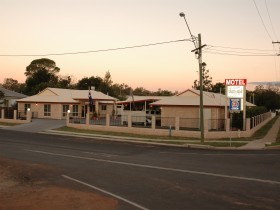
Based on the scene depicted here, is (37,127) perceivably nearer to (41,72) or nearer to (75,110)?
(75,110)

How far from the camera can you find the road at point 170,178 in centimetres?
1026

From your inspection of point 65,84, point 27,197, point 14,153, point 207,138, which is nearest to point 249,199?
point 27,197

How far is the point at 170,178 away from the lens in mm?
A: 13688

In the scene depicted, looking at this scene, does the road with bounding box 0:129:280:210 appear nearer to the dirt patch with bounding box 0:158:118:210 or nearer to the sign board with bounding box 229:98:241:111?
the dirt patch with bounding box 0:158:118:210

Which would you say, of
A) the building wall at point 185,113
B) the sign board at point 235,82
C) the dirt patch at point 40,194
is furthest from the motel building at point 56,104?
the dirt patch at point 40,194

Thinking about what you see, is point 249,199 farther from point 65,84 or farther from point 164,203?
point 65,84

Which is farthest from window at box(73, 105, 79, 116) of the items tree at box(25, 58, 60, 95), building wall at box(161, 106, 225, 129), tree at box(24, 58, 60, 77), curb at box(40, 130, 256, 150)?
tree at box(24, 58, 60, 77)

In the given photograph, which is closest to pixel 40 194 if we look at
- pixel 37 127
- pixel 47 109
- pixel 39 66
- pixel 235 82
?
pixel 235 82

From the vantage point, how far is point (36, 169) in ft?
51.2

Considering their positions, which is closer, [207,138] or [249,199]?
[249,199]

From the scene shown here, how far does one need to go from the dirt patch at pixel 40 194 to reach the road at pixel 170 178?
1.51 ft

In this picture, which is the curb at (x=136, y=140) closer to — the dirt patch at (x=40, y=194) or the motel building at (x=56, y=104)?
the dirt patch at (x=40, y=194)

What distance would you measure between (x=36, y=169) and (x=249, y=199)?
8.89 m

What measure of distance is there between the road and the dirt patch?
462 mm
